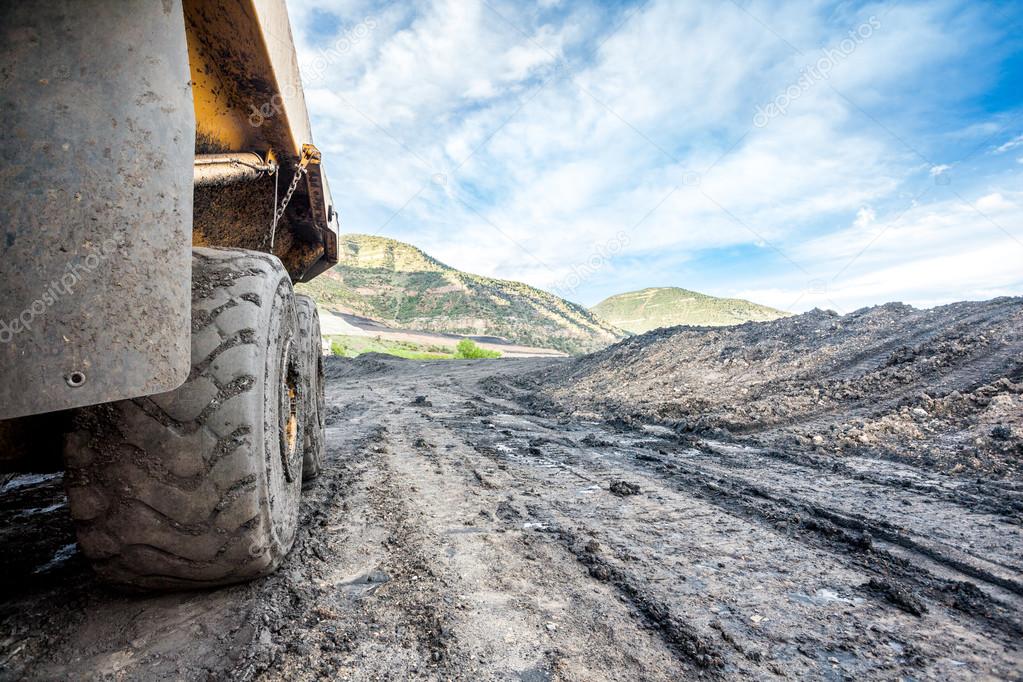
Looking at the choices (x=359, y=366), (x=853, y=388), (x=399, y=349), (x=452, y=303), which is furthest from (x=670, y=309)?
(x=853, y=388)

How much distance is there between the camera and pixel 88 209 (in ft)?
3.67

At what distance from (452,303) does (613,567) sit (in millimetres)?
61957

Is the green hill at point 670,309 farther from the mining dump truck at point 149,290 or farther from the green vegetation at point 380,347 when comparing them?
the mining dump truck at point 149,290

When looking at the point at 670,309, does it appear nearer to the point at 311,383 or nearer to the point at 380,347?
the point at 380,347

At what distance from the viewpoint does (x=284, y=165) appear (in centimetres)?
268

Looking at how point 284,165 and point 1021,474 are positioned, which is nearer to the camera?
point 284,165

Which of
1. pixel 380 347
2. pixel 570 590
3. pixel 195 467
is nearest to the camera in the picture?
pixel 195 467

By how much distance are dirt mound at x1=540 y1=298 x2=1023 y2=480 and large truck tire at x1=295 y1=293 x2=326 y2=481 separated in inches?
155

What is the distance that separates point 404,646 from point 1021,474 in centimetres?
422

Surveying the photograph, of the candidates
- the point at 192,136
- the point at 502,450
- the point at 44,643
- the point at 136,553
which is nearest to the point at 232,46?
the point at 192,136

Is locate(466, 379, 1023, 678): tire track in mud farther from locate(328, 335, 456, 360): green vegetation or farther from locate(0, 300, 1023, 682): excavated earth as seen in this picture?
locate(328, 335, 456, 360): green vegetation

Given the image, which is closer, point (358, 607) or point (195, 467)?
point (195, 467)

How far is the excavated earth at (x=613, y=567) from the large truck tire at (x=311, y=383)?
8.1 inches

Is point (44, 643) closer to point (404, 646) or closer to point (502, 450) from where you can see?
point (404, 646)
